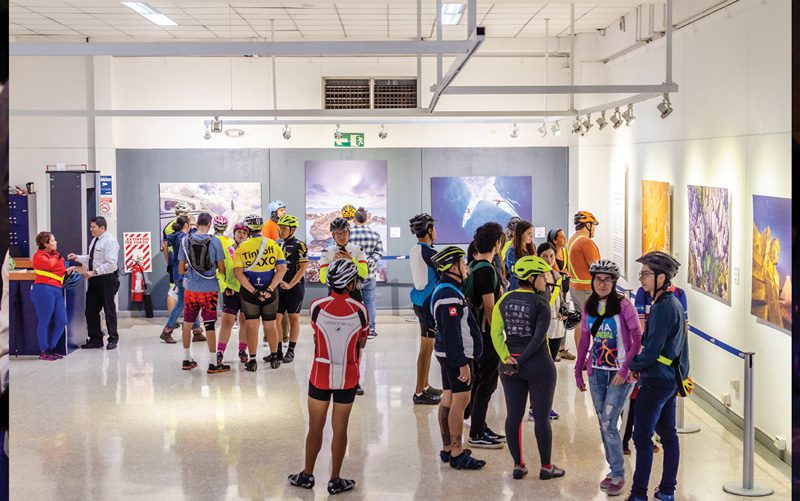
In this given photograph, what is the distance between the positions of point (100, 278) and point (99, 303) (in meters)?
0.30

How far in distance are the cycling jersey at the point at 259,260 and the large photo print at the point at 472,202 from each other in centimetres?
478

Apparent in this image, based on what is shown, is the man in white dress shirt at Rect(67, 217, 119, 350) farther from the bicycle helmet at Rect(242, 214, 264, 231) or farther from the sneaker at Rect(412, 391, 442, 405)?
the sneaker at Rect(412, 391, 442, 405)

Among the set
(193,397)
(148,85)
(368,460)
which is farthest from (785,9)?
(148,85)

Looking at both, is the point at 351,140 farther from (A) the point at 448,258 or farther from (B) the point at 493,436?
(A) the point at 448,258

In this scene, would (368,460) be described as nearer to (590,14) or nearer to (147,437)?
(147,437)

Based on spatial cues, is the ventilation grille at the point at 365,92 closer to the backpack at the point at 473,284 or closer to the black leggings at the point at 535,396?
the backpack at the point at 473,284

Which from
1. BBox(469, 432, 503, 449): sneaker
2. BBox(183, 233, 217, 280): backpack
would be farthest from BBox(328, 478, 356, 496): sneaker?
BBox(183, 233, 217, 280): backpack

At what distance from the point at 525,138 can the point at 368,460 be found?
7957 mm

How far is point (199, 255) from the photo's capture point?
32.4 ft

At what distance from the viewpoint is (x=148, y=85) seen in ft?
45.0

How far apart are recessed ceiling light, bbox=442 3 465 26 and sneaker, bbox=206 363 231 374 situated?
14.3 ft

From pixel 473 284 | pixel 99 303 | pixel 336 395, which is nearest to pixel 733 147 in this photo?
pixel 473 284

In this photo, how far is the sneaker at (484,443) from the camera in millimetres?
7302

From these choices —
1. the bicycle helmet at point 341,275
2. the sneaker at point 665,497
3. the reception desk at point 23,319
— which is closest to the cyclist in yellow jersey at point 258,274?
the reception desk at point 23,319
